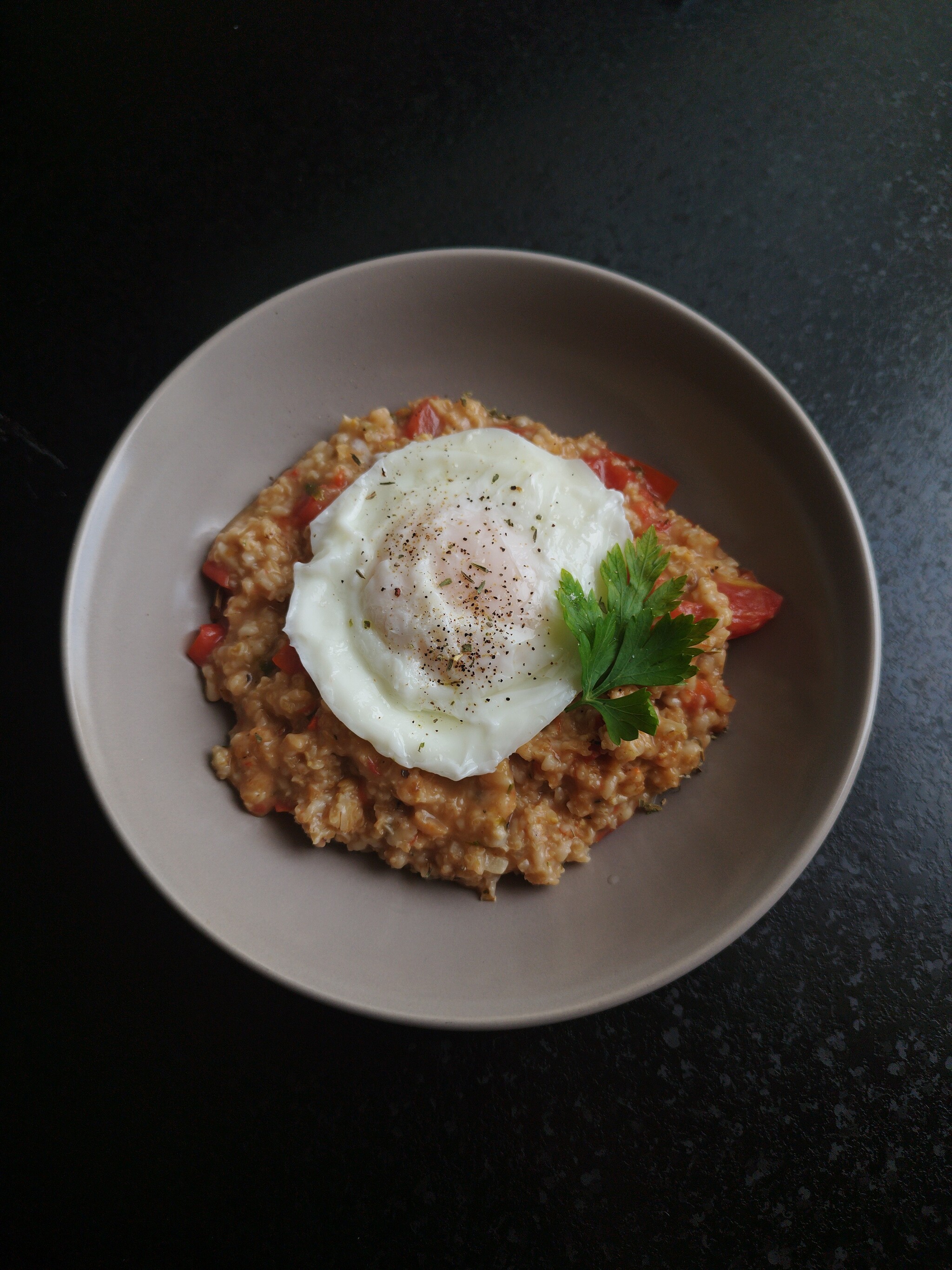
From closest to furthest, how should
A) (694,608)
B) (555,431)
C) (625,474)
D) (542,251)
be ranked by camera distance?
(694,608) → (625,474) → (555,431) → (542,251)

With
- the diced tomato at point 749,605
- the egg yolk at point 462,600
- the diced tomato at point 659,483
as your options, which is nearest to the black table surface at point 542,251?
the diced tomato at point 749,605

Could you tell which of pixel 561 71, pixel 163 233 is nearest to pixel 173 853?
pixel 163 233

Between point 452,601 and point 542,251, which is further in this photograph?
point 542,251

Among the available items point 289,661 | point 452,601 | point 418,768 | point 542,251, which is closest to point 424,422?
point 452,601

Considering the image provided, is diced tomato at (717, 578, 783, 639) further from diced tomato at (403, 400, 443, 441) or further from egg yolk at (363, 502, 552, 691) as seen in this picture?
diced tomato at (403, 400, 443, 441)

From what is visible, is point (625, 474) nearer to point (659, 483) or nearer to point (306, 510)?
point (659, 483)

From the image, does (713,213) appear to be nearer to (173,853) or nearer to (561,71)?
(561,71)
